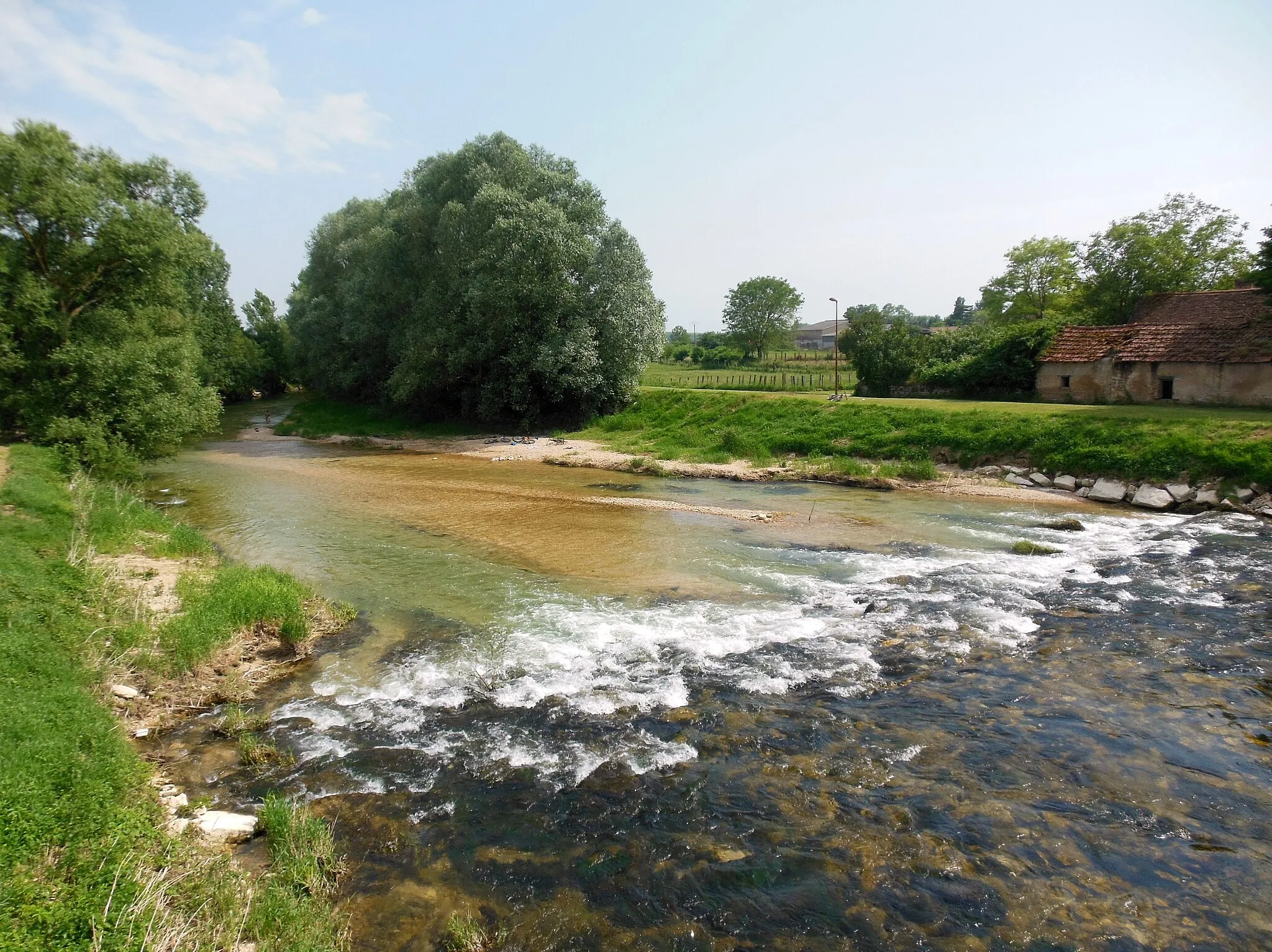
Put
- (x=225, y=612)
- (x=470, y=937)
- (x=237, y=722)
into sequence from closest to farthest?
(x=470, y=937), (x=237, y=722), (x=225, y=612)

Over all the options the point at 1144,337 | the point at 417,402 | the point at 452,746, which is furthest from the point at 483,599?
the point at 417,402

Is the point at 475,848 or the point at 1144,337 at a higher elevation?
the point at 1144,337

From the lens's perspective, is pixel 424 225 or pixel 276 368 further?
pixel 276 368

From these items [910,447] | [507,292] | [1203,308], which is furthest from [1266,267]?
[507,292]

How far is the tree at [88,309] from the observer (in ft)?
66.9

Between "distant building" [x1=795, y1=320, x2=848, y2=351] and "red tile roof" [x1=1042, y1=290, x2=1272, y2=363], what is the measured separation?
3612 inches

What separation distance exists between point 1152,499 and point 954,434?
25.7ft

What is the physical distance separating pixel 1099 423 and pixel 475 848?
89.1 ft

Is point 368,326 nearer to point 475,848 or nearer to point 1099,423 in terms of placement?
point 1099,423

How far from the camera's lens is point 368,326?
47.1m

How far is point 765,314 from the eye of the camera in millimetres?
107625

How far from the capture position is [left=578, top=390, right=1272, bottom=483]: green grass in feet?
73.3

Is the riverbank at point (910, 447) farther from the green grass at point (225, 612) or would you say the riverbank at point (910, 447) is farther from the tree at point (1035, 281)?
the tree at point (1035, 281)

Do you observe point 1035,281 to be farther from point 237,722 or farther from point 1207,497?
point 237,722
